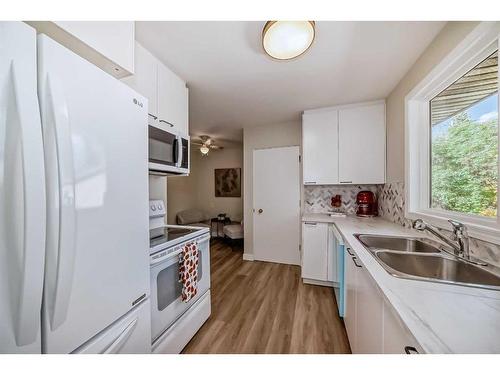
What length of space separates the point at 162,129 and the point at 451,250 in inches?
77.1

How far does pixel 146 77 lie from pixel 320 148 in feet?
6.86

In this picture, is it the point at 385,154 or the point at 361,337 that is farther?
the point at 385,154

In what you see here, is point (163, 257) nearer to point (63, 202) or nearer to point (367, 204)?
point (63, 202)

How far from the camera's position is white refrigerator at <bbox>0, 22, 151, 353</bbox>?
505 mm

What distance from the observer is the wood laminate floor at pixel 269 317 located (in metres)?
1.44

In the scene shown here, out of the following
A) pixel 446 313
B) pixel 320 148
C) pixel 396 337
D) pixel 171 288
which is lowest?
pixel 171 288

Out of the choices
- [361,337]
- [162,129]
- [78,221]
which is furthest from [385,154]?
[78,221]

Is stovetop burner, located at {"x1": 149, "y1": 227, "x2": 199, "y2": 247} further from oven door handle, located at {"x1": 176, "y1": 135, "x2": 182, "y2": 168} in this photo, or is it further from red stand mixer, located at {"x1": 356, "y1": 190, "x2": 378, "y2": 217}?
red stand mixer, located at {"x1": 356, "y1": 190, "x2": 378, "y2": 217}

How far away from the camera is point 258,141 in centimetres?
330

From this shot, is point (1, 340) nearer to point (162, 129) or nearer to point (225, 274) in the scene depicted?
point (162, 129)

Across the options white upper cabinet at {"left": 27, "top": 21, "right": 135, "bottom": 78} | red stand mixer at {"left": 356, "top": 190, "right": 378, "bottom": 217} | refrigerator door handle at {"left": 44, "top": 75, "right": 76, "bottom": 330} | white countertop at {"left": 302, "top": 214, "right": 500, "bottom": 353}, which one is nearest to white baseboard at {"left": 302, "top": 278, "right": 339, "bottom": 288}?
red stand mixer at {"left": 356, "top": 190, "right": 378, "bottom": 217}

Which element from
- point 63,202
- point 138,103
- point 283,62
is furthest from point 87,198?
point 283,62

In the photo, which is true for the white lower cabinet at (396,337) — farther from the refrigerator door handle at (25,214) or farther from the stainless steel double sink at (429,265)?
the refrigerator door handle at (25,214)

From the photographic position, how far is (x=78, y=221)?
0.63 m
